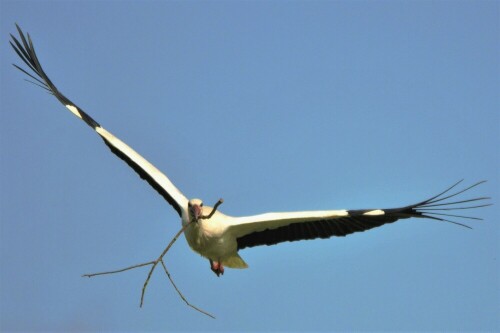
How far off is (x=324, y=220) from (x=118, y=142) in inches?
127

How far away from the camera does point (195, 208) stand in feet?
30.7

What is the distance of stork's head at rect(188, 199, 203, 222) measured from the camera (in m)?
9.34

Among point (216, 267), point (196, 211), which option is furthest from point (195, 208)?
point (216, 267)

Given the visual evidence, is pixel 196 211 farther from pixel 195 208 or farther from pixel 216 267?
pixel 216 267

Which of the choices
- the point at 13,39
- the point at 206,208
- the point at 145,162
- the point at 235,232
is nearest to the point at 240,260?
the point at 235,232

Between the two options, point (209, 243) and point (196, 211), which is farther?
point (209, 243)

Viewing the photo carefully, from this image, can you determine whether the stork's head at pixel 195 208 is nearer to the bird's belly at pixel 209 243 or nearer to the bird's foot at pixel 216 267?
the bird's belly at pixel 209 243

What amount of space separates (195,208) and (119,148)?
2.17 metres

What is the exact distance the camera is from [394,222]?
9867mm

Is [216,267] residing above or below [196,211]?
below

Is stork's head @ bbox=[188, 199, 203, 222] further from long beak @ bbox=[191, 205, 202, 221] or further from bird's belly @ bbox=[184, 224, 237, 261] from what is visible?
bird's belly @ bbox=[184, 224, 237, 261]

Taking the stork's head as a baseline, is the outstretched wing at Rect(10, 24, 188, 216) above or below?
above

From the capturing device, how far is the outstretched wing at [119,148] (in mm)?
10531

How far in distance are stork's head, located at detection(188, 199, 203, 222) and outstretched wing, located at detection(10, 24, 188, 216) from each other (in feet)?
2.20
